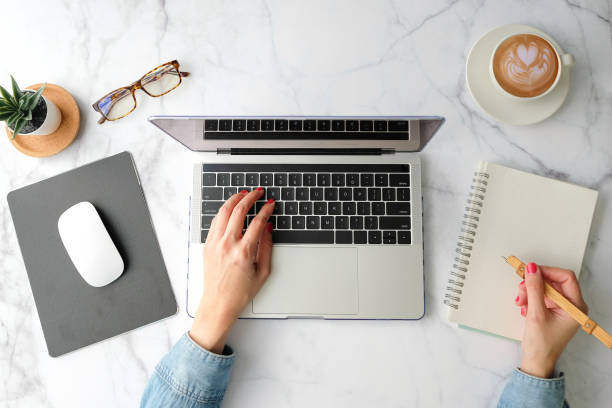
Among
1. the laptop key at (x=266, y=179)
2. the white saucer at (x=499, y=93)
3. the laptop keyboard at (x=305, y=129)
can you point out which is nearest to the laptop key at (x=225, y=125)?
the laptop keyboard at (x=305, y=129)

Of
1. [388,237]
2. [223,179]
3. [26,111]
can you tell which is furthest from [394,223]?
[26,111]

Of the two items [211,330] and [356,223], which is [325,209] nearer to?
[356,223]

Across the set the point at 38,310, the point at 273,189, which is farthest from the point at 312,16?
the point at 38,310

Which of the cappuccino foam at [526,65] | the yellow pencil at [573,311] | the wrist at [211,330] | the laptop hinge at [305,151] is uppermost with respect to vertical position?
the cappuccino foam at [526,65]

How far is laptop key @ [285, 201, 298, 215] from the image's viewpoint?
808 millimetres

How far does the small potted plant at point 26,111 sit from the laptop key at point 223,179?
14.0 inches

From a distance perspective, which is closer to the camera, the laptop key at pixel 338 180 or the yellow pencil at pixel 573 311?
the yellow pencil at pixel 573 311

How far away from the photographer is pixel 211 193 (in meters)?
0.81

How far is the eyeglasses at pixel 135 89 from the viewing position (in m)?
0.85

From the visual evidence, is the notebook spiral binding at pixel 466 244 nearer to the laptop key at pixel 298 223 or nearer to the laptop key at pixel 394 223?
the laptop key at pixel 394 223

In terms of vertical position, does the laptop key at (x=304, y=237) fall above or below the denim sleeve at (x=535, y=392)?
above

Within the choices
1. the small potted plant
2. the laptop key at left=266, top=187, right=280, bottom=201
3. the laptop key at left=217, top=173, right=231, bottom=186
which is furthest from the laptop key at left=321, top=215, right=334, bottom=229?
the small potted plant

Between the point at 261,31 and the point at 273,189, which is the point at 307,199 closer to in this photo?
the point at 273,189

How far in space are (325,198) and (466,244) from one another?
0.28 metres
